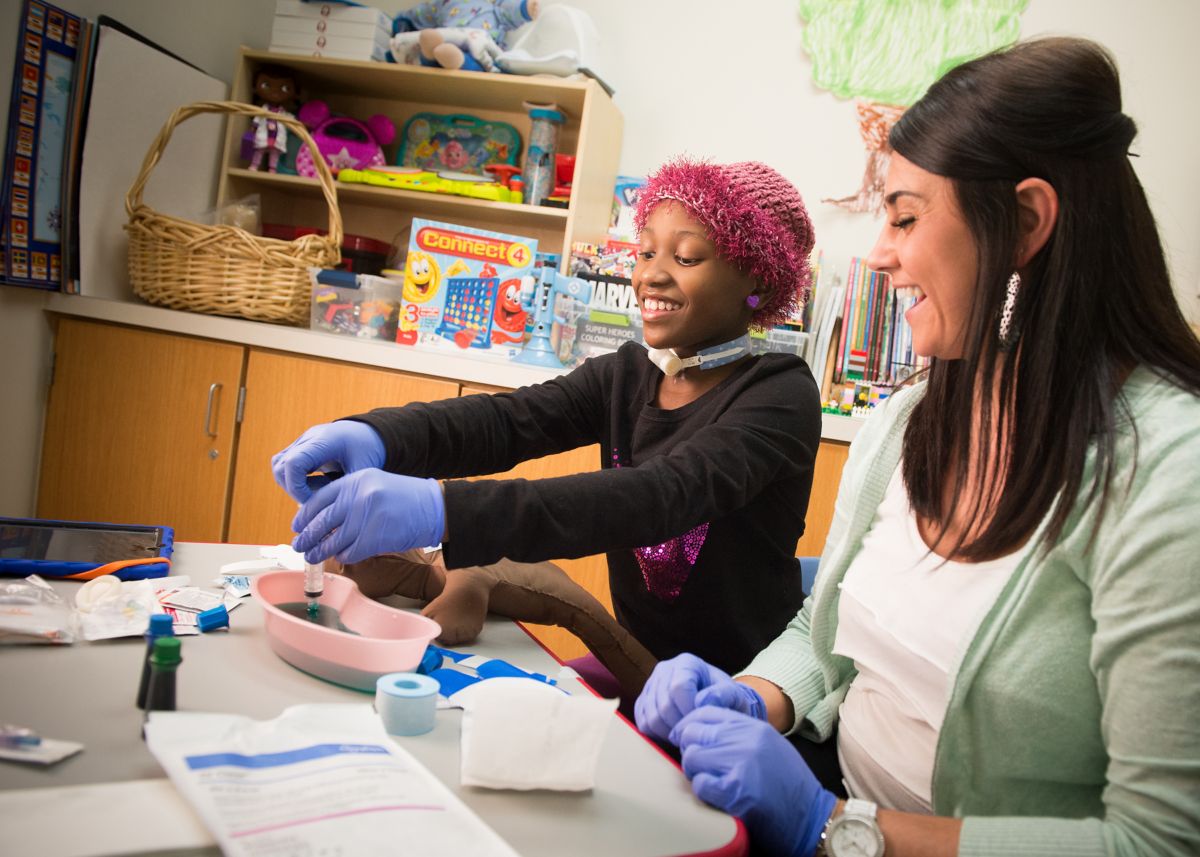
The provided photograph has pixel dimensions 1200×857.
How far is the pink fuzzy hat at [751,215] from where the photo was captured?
4.39 ft

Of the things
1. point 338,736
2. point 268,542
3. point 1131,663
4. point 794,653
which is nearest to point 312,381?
point 268,542

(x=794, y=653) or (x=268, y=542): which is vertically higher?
(x=794, y=653)

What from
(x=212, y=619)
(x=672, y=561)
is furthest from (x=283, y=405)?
(x=212, y=619)

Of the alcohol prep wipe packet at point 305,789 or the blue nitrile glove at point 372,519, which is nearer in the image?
the alcohol prep wipe packet at point 305,789

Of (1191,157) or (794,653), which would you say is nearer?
(794,653)

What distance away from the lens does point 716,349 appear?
4.56 ft

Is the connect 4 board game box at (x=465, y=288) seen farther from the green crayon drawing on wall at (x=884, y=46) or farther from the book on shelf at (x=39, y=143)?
the green crayon drawing on wall at (x=884, y=46)

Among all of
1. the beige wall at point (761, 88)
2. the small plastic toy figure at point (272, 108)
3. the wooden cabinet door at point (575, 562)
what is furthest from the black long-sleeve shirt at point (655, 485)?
the small plastic toy figure at point (272, 108)

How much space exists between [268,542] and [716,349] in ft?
4.86

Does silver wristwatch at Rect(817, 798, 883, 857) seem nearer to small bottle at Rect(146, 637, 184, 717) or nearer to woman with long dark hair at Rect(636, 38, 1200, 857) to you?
woman with long dark hair at Rect(636, 38, 1200, 857)

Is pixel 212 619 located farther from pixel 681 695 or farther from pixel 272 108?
pixel 272 108

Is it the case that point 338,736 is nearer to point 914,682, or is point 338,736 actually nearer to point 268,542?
point 914,682

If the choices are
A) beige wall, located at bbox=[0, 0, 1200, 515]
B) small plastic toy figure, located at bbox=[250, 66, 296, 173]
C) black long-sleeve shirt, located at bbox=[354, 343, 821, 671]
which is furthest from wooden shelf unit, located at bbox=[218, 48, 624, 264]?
black long-sleeve shirt, located at bbox=[354, 343, 821, 671]

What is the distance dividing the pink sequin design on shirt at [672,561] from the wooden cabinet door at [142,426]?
4.86ft
